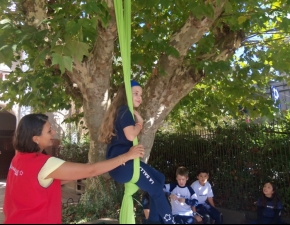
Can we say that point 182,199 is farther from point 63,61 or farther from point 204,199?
point 63,61

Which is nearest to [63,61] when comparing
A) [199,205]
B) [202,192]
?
[199,205]

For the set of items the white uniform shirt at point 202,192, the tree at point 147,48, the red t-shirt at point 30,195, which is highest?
the tree at point 147,48

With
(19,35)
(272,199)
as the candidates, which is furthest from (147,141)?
(19,35)

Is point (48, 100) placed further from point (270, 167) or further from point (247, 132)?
point (270, 167)

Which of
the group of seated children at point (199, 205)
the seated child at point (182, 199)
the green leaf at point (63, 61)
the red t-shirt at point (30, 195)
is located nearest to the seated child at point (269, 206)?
the group of seated children at point (199, 205)

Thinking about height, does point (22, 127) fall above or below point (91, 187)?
above

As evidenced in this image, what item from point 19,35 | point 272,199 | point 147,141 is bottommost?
point 272,199

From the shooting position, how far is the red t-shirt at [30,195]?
2094 millimetres

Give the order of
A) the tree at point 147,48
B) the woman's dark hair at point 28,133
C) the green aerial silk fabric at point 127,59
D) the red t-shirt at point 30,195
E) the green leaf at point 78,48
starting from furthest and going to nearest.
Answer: the tree at point 147,48 → the green leaf at point 78,48 → the green aerial silk fabric at point 127,59 → the woman's dark hair at point 28,133 → the red t-shirt at point 30,195

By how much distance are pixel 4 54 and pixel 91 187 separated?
3.31 m

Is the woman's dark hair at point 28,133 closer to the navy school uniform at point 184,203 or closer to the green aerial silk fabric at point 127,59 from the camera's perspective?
the green aerial silk fabric at point 127,59

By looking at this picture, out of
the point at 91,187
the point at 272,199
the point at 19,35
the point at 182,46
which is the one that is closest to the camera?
the point at 19,35

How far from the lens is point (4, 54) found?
13.5 ft

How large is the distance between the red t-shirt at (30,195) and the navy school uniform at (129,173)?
27.2 inches
